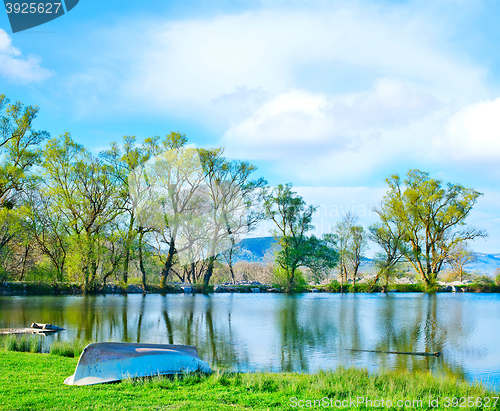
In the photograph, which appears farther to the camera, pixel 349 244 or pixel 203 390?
pixel 349 244

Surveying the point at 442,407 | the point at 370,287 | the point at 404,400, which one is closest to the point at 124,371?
the point at 404,400

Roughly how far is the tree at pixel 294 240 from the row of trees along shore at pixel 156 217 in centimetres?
11

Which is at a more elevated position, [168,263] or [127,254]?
[127,254]

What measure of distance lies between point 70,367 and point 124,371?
1.74 meters

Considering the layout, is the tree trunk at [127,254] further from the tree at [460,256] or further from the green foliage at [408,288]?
the tree at [460,256]

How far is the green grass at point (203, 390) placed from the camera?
5.50 metres

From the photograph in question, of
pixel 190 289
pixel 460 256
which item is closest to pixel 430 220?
pixel 460 256

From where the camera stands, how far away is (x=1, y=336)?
11.8 meters

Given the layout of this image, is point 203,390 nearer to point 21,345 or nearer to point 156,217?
point 21,345

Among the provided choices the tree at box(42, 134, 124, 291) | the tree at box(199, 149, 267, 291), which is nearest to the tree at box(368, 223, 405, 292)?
the tree at box(199, 149, 267, 291)

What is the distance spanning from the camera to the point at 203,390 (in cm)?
655

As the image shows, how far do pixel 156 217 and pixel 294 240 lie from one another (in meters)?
15.5

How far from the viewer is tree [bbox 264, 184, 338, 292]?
43.2 meters

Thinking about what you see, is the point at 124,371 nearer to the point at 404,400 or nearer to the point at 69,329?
the point at 404,400
